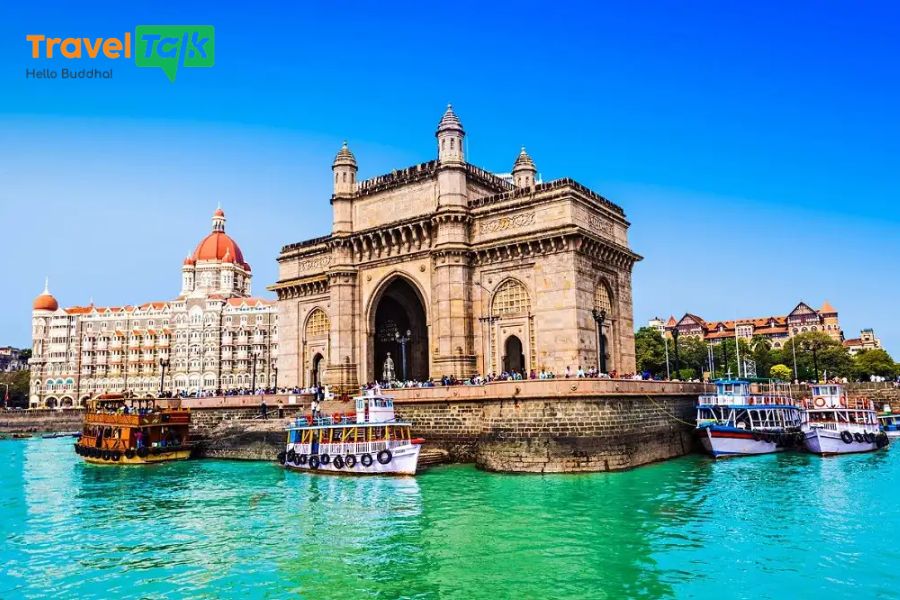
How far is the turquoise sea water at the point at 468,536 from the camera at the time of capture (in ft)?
48.6

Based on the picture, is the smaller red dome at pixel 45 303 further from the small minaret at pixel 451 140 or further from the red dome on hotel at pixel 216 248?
the small minaret at pixel 451 140

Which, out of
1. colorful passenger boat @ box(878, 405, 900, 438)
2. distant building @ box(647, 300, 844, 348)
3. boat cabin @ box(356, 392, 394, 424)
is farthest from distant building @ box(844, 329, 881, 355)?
boat cabin @ box(356, 392, 394, 424)

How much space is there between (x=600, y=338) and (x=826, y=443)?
1275 cm

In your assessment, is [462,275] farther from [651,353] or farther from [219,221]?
[219,221]

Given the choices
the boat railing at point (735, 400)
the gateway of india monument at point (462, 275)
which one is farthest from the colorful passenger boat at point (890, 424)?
the gateway of india monument at point (462, 275)

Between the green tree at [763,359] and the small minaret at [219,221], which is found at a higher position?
the small minaret at [219,221]

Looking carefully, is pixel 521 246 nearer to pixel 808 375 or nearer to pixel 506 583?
pixel 506 583

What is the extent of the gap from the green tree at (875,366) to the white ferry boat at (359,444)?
75.9 m

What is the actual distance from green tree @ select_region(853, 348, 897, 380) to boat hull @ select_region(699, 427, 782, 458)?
203 ft

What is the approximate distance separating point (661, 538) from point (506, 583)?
18.5ft

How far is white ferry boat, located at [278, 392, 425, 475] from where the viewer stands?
2983cm

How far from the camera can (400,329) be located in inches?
1897

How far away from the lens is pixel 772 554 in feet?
54.9

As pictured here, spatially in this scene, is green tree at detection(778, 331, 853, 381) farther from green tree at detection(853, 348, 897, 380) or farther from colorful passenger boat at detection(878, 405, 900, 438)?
colorful passenger boat at detection(878, 405, 900, 438)
